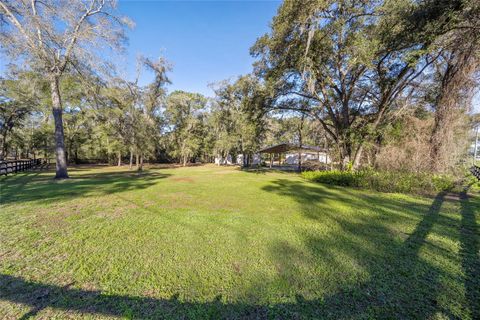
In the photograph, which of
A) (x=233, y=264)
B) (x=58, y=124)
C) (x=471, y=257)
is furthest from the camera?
(x=58, y=124)

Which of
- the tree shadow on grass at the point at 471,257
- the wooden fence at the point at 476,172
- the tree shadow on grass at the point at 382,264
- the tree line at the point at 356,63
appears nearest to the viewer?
the tree shadow on grass at the point at 382,264

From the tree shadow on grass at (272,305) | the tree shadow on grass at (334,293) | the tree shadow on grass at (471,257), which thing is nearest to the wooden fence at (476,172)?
the tree shadow on grass at (471,257)

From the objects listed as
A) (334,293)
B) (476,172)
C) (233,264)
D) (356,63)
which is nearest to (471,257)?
(334,293)

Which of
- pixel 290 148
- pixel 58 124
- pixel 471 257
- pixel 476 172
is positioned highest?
pixel 58 124

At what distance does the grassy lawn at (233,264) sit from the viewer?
81.3 inches

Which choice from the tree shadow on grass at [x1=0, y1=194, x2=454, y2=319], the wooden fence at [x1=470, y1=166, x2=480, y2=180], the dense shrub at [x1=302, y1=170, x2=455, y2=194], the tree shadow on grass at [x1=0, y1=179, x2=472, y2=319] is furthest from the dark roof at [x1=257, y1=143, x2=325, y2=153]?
the tree shadow on grass at [x1=0, y1=194, x2=454, y2=319]

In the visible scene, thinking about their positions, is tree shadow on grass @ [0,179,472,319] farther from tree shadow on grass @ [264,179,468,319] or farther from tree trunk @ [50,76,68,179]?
tree trunk @ [50,76,68,179]

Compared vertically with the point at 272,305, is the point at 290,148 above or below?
above

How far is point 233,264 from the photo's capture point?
2850 millimetres

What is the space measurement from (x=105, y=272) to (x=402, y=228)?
6002mm

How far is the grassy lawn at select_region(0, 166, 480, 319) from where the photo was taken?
2064 mm

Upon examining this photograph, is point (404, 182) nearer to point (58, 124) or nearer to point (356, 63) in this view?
point (356, 63)

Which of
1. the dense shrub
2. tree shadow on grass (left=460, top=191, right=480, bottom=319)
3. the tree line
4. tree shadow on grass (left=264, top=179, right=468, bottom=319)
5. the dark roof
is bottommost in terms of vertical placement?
tree shadow on grass (left=460, top=191, right=480, bottom=319)

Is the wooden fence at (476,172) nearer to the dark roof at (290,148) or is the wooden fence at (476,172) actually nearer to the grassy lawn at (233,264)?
the dark roof at (290,148)
